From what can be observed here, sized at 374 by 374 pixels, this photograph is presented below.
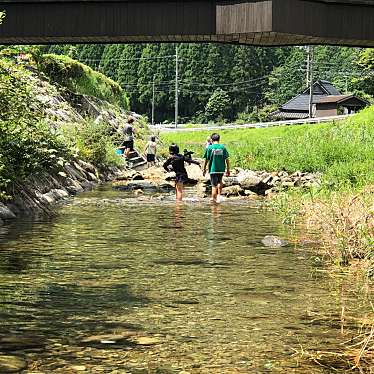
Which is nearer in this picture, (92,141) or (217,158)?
(217,158)

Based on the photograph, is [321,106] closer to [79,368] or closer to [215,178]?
[215,178]

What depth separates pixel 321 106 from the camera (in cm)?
8112

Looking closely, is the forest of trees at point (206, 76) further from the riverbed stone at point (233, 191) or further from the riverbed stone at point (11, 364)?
the riverbed stone at point (11, 364)

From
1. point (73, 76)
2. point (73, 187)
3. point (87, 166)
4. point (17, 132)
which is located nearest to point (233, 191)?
point (73, 187)

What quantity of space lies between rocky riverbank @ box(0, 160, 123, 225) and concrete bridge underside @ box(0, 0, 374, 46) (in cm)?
339

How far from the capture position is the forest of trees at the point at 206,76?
100 meters

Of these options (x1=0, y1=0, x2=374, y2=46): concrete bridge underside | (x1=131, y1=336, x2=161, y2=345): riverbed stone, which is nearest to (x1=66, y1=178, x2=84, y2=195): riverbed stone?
(x1=0, y1=0, x2=374, y2=46): concrete bridge underside

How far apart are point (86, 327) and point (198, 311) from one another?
114 centimetres

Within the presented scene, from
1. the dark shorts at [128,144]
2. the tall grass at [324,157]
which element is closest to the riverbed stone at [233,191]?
the tall grass at [324,157]

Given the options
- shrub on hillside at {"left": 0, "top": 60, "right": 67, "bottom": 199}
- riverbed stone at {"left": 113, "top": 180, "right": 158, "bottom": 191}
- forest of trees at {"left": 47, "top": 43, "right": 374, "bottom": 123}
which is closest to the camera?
shrub on hillside at {"left": 0, "top": 60, "right": 67, "bottom": 199}

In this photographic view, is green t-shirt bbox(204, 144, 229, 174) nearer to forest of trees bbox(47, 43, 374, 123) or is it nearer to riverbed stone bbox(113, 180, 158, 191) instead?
riverbed stone bbox(113, 180, 158, 191)

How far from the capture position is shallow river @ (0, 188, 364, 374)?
5.11m

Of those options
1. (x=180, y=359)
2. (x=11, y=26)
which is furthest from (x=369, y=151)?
(x=180, y=359)

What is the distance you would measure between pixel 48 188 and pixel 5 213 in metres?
4.81
